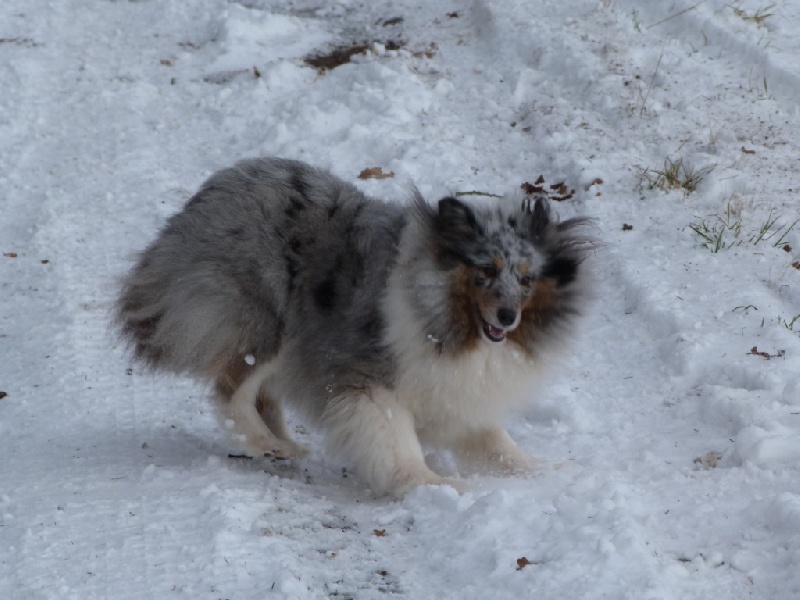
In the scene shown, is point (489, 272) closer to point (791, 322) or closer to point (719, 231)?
point (791, 322)

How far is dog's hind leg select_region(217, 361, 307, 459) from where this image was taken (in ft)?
16.9

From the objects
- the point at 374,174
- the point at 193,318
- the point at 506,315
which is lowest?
the point at 374,174

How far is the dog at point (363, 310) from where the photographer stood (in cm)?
466

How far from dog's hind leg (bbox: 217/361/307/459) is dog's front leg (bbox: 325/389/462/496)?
1.61ft

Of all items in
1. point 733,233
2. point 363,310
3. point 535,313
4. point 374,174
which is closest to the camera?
point 535,313

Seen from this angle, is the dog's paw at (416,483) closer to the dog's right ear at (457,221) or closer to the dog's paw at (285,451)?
the dog's paw at (285,451)

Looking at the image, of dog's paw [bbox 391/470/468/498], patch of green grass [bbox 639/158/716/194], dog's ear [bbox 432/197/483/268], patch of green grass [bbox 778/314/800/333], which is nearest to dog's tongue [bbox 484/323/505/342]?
dog's ear [bbox 432/197/483/268]

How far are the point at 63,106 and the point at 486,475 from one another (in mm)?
6117

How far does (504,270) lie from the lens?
452 centimetres

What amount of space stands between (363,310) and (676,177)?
10.9 feet

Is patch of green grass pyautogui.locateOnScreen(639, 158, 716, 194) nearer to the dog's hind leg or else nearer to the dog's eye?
the dog's eye

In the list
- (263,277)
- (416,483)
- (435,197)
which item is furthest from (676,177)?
(416,483)

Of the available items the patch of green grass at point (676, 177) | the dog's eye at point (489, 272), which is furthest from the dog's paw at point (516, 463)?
Result: the patch of green grass at point (676, 177)

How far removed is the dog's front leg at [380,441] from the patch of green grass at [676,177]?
326 cm
